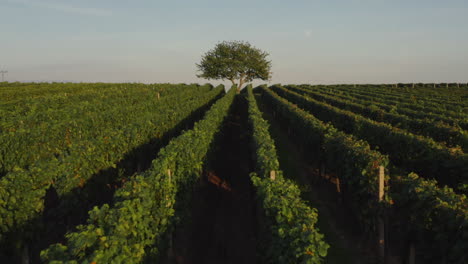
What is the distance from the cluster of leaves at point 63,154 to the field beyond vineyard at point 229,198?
43 millimetres

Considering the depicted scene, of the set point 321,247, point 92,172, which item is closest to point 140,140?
point 92,172

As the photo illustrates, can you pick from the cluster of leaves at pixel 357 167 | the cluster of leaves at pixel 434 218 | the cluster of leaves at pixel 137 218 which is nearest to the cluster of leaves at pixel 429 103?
the cluster of leaves at pixel 357 167

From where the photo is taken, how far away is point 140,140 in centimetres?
1622

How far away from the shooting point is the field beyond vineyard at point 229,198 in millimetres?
6316

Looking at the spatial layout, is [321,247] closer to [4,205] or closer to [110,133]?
[4,205]

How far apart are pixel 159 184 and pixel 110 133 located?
688 cm

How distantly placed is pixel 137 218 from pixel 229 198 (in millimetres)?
6685

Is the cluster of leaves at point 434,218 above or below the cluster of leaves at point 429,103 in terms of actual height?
Answer: below

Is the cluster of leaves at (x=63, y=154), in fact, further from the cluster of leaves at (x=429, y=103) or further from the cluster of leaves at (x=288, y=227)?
the cluster of leaves at (x=429, y=103)

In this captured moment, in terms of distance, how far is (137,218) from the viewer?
677 centimetres

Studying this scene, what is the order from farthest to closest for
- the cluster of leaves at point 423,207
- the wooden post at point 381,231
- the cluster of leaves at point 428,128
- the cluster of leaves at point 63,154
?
the cluster of leaves at point 428,128 < the cluster of leaves at point 63,154 < the wooden post at point 381,231 < the cluster of leaves at point 423,207

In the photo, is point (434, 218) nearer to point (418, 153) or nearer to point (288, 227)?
point (288, 227)

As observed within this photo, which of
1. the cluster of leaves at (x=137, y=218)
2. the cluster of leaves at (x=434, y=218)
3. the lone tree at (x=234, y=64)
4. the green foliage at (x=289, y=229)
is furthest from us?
the lone tree at (x=234, y=64)

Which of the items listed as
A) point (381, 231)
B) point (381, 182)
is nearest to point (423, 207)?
point (381, 182)
